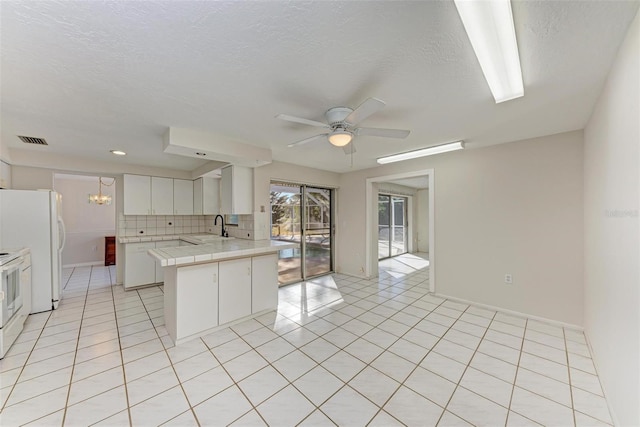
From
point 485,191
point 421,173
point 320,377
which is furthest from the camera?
point 421,173

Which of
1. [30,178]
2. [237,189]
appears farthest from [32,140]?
[237,189]

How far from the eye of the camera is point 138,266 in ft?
13.4

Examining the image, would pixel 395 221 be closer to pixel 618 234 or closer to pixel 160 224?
pixel 618 234

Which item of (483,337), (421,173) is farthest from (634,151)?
(421,173)

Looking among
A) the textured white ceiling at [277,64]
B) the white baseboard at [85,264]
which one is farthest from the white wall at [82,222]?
the textured white ceiling at [277,64]

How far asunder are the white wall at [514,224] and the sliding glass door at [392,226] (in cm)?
291

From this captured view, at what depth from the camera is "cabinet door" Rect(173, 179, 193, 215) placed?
466 centimetres

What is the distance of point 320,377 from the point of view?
190 cm

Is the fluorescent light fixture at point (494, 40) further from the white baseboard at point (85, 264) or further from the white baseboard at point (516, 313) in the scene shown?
the white baseboard at point (85, 264)

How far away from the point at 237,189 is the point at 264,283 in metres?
1.46

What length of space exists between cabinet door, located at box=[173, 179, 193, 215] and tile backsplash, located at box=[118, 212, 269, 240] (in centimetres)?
38

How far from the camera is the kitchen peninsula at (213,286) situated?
7.99 ft

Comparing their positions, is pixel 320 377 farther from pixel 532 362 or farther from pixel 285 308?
pixel 532 362

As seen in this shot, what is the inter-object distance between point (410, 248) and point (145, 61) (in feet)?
24.5
